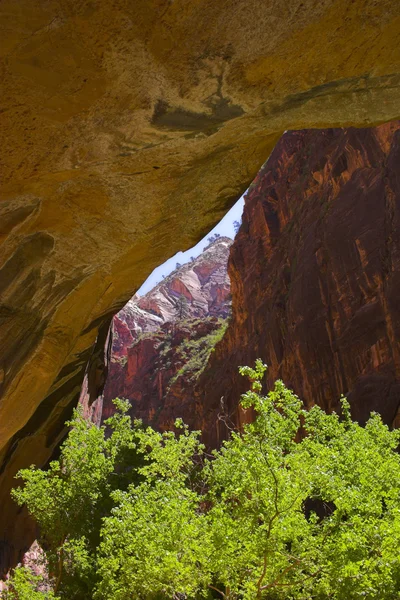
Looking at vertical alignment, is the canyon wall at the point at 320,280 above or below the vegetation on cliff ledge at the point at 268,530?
above

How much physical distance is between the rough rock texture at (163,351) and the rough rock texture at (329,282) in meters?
10.4

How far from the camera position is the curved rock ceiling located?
4.16m

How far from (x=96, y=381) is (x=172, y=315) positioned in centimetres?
8101

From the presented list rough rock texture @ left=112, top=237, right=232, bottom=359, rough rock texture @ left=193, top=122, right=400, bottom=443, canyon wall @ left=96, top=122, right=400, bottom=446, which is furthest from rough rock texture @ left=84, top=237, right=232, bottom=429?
rough rock texture @ left=193, top=122, right=400, bottom=443

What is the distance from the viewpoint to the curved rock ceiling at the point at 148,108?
4.16 metres

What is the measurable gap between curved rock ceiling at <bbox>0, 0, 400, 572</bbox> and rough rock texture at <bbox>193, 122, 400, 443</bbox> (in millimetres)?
13081

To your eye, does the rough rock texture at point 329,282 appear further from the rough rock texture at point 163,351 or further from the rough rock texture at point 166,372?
the rough rock texture at point 163,351

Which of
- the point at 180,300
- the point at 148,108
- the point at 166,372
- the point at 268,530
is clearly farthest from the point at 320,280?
the point at 180,300

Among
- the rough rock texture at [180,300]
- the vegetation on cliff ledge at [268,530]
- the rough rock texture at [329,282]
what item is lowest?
the vegetation on cliff ledge at [268,530]

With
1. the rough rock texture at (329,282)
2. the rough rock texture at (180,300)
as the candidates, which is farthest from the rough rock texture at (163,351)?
the rough rock texture at (329,282)

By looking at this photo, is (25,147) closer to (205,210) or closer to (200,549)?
(205,210)

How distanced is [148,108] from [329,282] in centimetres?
2670

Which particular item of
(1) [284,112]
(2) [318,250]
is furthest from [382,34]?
(2) [318,250]

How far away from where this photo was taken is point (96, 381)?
2475 cm
